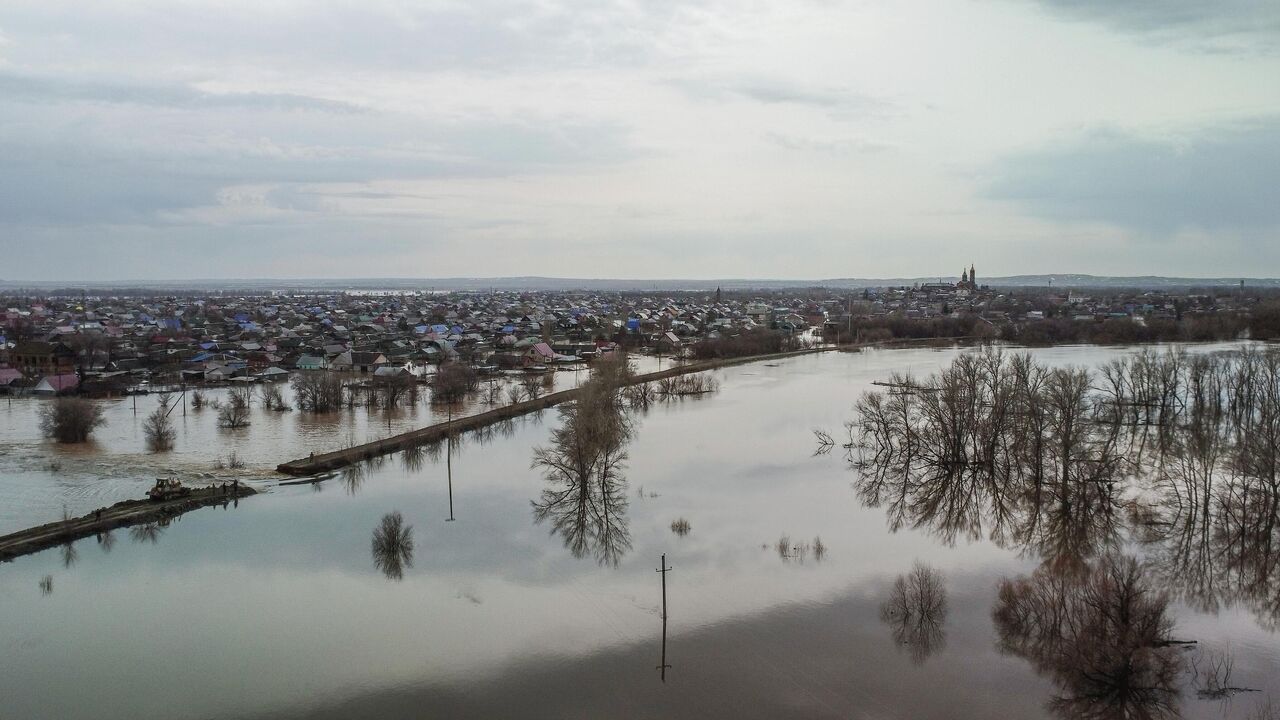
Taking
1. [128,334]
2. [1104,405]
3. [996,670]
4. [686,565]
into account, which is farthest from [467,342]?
[996,670]

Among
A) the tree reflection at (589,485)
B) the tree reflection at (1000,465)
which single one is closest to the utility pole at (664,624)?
the tree reflection at (589,485)

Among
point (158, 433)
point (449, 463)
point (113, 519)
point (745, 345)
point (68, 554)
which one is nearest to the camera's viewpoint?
A: point (68, 554)

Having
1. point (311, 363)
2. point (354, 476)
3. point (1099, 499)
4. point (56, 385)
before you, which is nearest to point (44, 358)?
point (56, 385)

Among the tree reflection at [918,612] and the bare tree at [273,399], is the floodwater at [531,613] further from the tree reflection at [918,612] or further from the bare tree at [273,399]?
the bare tree at [273,399]

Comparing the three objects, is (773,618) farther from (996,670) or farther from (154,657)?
(154,657)

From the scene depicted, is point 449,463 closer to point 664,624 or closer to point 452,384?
point 664,624

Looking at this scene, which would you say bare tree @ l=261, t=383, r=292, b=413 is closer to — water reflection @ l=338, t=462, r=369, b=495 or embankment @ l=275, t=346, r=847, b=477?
embankment @ l=275, t=346, r=847, b=477
